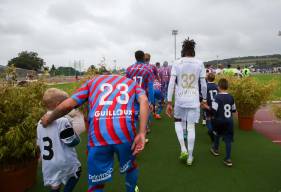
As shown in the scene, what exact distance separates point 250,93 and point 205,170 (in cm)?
347

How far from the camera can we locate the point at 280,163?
5.23 metres

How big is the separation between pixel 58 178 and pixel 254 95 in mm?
6049

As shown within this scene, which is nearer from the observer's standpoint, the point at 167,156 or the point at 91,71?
the point at 167,156

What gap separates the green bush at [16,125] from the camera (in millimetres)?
3662

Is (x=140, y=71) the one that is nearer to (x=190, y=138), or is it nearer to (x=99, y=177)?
(x=190, y=138)

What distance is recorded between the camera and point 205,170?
16.1ft

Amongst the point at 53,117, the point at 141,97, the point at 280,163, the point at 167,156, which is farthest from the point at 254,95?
the point at 53,117

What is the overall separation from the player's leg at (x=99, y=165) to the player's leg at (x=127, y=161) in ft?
0.31

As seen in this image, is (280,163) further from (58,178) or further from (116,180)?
(58,178)

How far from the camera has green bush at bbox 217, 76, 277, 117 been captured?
7.55m

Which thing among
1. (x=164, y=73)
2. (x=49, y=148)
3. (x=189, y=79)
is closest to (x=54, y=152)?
(x=49, y=148)

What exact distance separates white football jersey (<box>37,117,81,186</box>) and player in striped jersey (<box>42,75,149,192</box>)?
263 millimetres

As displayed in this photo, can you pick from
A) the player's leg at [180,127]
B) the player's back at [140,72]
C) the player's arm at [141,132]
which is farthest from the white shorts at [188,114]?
the player's arm at [141,132]

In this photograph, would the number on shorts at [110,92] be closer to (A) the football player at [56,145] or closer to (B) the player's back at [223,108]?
(A) the football player at [56,145]
